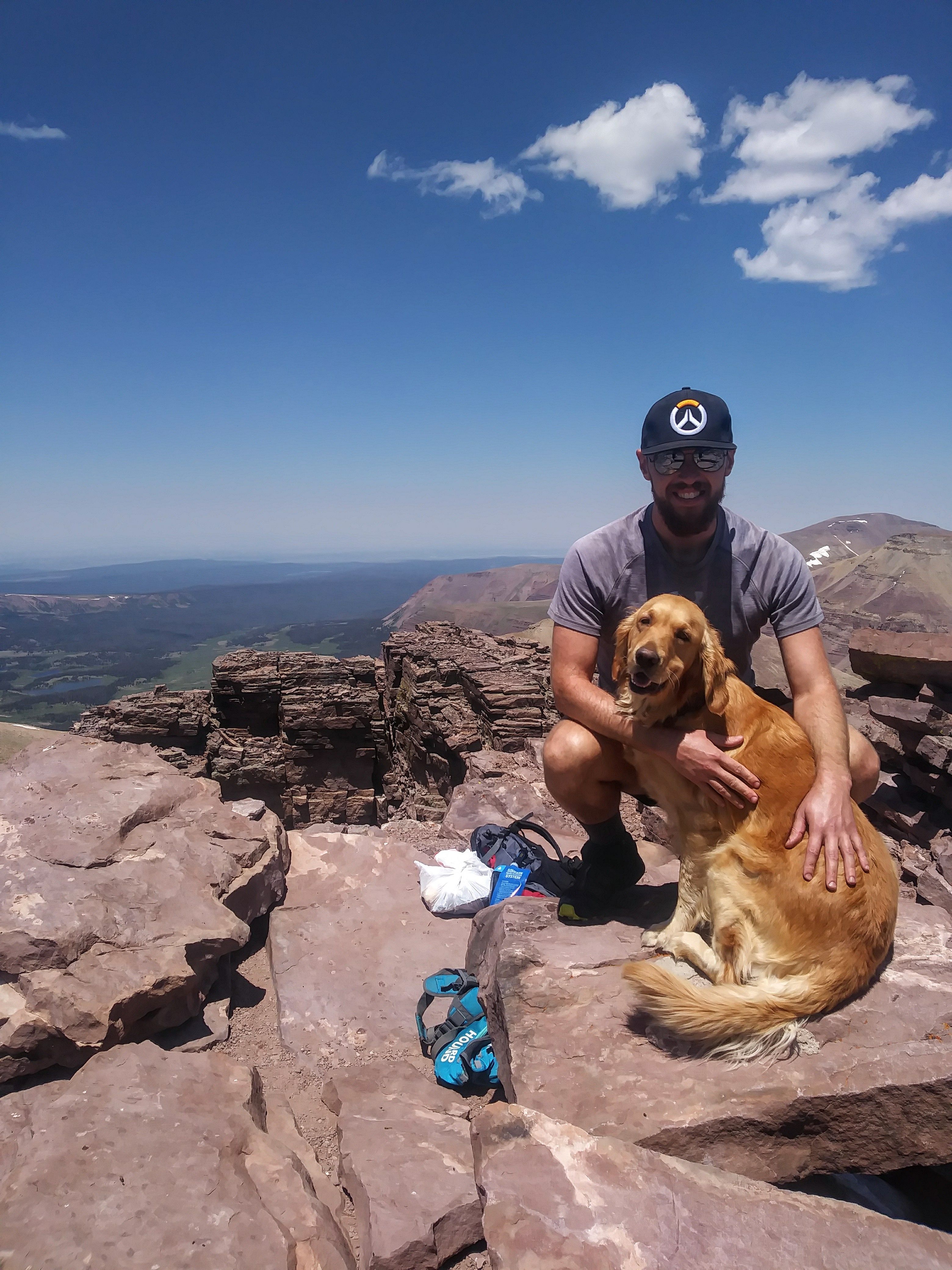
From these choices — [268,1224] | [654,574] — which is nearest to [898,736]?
[654,574]

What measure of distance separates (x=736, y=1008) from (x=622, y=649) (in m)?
1.48

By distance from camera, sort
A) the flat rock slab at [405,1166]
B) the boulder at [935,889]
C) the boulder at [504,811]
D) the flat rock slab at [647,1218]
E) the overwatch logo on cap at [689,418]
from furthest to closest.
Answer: the boulder at [504,811] → the boulder at [935,889] → the overwatch logo on cap at [689,418] → the flat rock slab at [405,1166] → the flat rock slab at [647,1218]

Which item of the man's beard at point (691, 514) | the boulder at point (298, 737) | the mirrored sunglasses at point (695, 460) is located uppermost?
the mirrored sunglasses at point (695, 460)

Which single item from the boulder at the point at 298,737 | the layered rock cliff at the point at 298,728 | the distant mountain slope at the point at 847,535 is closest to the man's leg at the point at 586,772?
the layered rock cliff at the point at 298,728

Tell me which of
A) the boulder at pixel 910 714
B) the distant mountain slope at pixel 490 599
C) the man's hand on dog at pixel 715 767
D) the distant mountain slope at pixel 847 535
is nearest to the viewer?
the man's hand on dog at pixel 715 767

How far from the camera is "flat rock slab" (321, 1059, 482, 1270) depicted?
7.27 feet

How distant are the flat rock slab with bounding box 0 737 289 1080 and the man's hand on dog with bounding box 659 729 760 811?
265 centimetres

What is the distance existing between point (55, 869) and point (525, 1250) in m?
3.14

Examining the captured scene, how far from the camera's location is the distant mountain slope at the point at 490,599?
46.2 metres

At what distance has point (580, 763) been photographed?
11.3 ft

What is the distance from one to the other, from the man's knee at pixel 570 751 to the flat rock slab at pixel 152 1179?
1972mm

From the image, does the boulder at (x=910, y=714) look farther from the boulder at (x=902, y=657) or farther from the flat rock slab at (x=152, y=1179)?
the flat rock slab at (x=152, y=1179)

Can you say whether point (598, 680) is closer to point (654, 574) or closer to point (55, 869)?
point (654, 574)

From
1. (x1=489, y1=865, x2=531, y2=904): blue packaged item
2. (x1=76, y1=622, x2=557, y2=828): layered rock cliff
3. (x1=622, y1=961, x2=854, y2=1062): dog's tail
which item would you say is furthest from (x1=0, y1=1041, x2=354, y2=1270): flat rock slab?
(x1=76, y1=622, x2=557, y2=828): layered rock cliff
